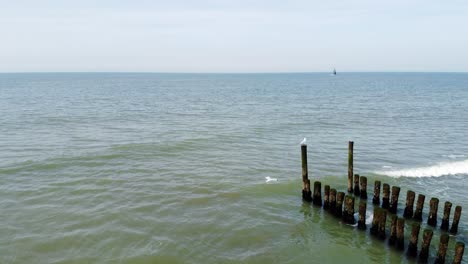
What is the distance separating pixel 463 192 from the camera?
2216 centimetres

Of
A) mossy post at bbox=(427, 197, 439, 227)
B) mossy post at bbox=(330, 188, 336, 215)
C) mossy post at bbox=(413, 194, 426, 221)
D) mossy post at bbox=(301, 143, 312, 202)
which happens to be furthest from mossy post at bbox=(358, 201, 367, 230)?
mossy post at bbox=(301, 143, 312, 202)

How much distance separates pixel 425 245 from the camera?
561 inches

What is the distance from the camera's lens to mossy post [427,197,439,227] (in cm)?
1674

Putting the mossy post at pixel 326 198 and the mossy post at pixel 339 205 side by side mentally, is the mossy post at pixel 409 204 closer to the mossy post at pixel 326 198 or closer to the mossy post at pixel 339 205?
the mossy post at pixel 339 205

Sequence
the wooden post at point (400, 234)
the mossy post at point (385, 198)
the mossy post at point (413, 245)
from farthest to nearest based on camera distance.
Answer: the mossy post at point (385, 198) → the wooden post at point (400, 234) → the mossy post at point (413, 245)

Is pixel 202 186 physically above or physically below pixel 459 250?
below

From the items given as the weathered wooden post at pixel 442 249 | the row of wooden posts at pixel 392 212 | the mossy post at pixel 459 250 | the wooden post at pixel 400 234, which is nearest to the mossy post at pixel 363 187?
the row of wooden posts at pixel 392 212

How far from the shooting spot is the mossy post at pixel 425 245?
1397cm

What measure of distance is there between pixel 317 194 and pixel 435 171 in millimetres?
11761

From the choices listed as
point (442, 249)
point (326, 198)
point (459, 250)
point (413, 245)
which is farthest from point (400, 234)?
point (326, 198)

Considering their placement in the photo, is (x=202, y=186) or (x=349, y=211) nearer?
(x=349, y=211)

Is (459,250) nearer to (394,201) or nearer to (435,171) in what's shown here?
(394,201)

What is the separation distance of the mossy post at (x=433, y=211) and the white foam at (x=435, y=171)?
322 inches

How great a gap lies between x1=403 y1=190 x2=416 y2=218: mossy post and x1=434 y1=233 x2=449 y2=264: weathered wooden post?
13.4 feet
